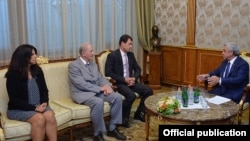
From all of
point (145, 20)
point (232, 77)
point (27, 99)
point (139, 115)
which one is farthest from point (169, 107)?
point (145, 20)

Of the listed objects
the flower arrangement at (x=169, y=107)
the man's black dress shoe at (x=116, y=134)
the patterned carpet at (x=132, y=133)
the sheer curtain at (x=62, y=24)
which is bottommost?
the patterned carpet at (x=132, y=133)

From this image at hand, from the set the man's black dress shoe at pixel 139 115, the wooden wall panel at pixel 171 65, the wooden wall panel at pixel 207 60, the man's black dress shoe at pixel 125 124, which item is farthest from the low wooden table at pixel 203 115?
the wooden wall panel at pixel 171 65

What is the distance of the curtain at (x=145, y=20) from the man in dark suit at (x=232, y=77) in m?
2.27

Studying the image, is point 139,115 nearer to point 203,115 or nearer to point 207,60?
point 203,115

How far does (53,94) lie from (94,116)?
63cm

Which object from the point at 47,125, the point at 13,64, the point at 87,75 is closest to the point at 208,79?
the point at 87,75

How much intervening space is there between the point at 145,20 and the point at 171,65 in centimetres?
97

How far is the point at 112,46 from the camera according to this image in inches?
206

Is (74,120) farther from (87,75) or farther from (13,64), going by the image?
(13,64)

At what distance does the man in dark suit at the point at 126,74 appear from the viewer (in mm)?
3736

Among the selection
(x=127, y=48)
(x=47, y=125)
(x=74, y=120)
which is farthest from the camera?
(x=127, y=48)

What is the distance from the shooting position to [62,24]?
4.54 m

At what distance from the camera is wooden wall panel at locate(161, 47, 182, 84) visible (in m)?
5.59

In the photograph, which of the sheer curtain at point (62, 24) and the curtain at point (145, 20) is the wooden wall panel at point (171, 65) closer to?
the curtain at point (145, 20)
